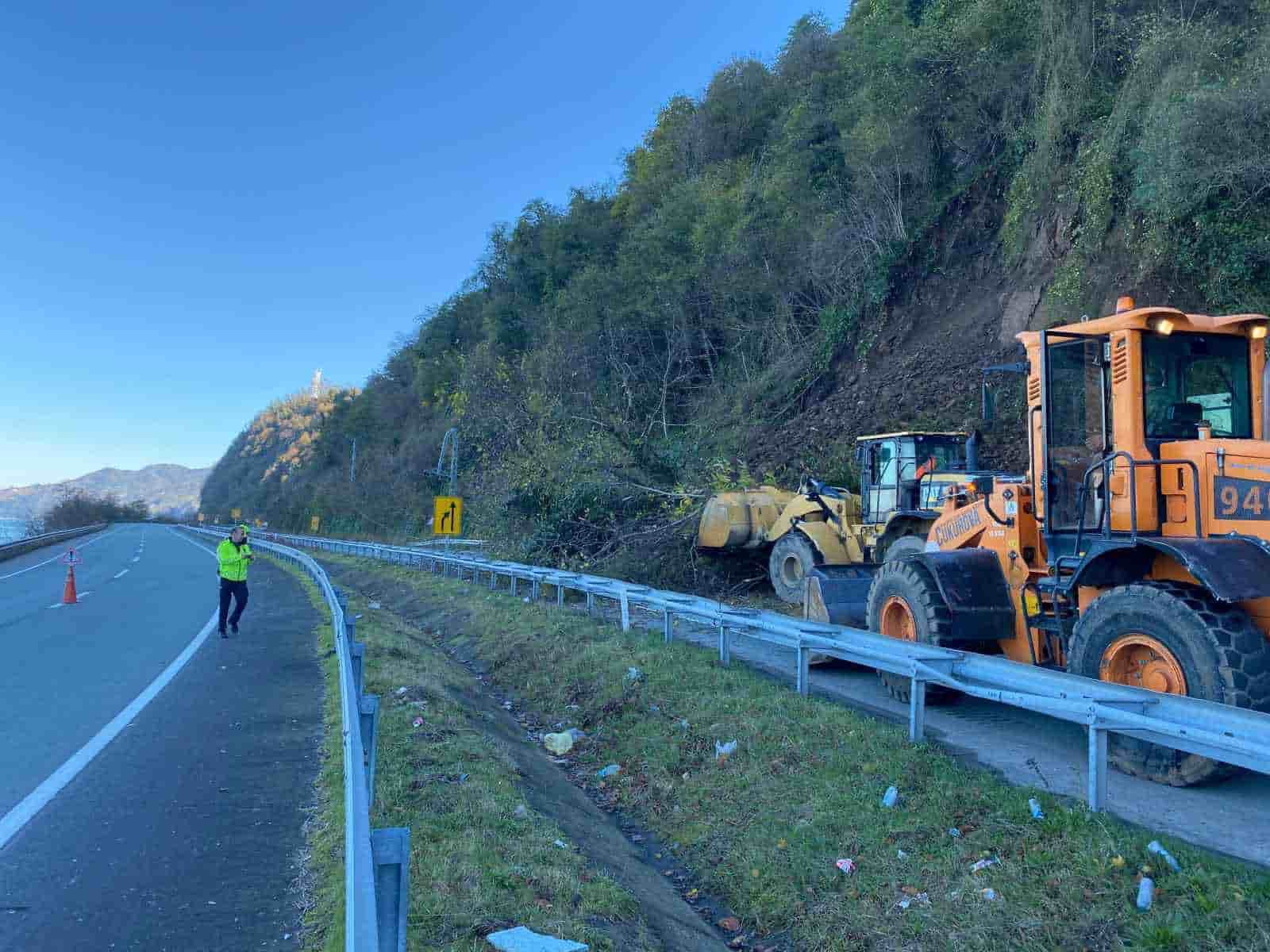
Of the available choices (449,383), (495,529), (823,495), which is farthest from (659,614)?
(449,383)

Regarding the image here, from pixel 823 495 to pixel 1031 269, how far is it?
31.2 feet

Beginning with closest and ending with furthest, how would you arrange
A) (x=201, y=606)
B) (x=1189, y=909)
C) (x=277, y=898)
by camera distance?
(x=1189, y=909) → (x=277, y=898) → (x=201, y=606)

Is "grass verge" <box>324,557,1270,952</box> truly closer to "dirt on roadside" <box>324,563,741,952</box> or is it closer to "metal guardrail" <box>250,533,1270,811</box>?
"dirt on roadside" <box>324,563,741,952</box>

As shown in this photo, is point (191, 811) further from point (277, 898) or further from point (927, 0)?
point (927, 0)

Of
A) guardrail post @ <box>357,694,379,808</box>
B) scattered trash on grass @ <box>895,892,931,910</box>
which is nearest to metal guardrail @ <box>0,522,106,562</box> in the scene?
guardrail post @ <box>357,694,379,808</box>

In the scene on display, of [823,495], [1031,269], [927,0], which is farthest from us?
[927,0]

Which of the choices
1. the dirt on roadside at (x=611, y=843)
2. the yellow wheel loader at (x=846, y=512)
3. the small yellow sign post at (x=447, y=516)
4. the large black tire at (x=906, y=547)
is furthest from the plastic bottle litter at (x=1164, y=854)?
the small yellow sign post at (x=447, y=516)

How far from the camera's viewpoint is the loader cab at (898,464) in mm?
14652

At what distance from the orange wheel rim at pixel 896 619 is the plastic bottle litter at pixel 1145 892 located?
4.42 meters

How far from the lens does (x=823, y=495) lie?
656 inches

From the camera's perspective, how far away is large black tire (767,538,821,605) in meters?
16.1

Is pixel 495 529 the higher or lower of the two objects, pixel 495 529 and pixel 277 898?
the higher

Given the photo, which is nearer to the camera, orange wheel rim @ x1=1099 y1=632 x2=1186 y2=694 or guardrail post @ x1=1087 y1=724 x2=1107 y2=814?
guardrail post @ x1=1087 y1=724 x2=1107 y2=814

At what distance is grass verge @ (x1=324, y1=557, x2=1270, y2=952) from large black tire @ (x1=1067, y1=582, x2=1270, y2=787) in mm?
967
